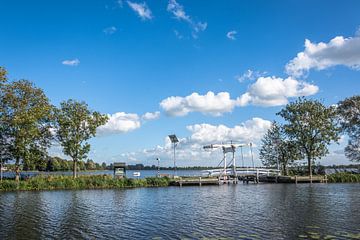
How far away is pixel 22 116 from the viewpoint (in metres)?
57.5

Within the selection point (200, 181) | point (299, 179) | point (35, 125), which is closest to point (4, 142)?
point (35, 125)

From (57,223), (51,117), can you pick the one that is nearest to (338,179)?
(51,117)

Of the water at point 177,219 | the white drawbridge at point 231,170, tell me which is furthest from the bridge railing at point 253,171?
the water at point 177,219

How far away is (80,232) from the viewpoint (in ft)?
81.3

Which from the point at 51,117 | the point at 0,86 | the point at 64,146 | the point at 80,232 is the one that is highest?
the point at 0,86

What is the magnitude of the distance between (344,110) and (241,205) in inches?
1854

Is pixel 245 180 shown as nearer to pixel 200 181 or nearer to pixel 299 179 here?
pixel 299 179

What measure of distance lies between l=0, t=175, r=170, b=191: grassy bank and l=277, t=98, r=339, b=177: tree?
29.7m

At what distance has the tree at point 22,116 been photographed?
191 feet

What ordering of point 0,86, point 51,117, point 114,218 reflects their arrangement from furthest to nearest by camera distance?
point 51,117
point 0,86
point 114,218

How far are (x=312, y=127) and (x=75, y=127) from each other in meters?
47.4

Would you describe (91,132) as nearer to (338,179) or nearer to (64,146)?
(64,146)

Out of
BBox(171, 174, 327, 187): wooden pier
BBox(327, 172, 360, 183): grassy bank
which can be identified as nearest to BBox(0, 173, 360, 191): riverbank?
BBox(171, 174, 327, 187): wooden pier

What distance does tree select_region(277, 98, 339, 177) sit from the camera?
7650 cm
